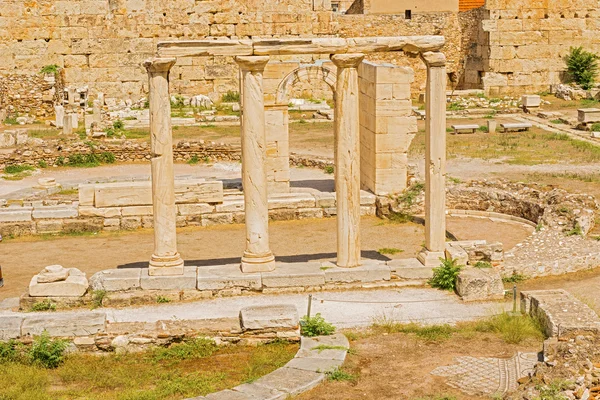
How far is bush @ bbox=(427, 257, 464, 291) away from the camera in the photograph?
15.0m

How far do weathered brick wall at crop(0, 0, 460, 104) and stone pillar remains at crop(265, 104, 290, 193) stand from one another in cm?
1548

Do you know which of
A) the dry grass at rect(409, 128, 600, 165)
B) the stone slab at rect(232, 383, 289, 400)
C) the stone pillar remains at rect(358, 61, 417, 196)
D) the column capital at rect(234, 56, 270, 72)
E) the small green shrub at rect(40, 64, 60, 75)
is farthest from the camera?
the small green shrub at rect(40, 64, 60, 75)

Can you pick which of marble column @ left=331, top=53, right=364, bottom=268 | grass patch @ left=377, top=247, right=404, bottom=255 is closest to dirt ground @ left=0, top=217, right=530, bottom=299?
grass patch @ left=377, top=247, right=404, bottom=255

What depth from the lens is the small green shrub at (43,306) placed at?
14406 mm

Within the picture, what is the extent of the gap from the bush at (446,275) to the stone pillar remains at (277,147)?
24.7ft

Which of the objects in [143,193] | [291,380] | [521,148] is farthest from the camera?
[521,148]

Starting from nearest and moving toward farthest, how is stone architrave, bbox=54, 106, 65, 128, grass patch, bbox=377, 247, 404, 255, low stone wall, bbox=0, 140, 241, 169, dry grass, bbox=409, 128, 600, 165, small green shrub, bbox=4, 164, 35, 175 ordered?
grass patch, bbox=377, 247, 404, 255 → small green shrub, bbox=4, 164, 35, 175 → dry grass, bbox=409, 128, 600, 165 → low stone wall, bbox=0, 140, 241, 169 → stone architrave, bbox=54, 106, 65, 128

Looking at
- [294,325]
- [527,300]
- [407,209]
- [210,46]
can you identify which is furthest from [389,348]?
[407,209]

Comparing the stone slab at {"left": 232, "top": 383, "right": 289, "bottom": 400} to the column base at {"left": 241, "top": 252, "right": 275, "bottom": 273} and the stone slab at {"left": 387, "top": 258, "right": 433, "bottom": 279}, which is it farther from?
the stone slab at {"left": 387, "top": 258, "right": 433, "bottom": 279}

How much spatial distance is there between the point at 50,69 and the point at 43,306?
952 inches

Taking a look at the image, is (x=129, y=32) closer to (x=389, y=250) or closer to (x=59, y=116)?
(x=59, y=116)

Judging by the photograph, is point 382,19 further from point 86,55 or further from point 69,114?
point 69,114

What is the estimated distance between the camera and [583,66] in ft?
126

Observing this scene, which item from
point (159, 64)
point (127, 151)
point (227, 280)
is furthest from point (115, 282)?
point (127, 151)
